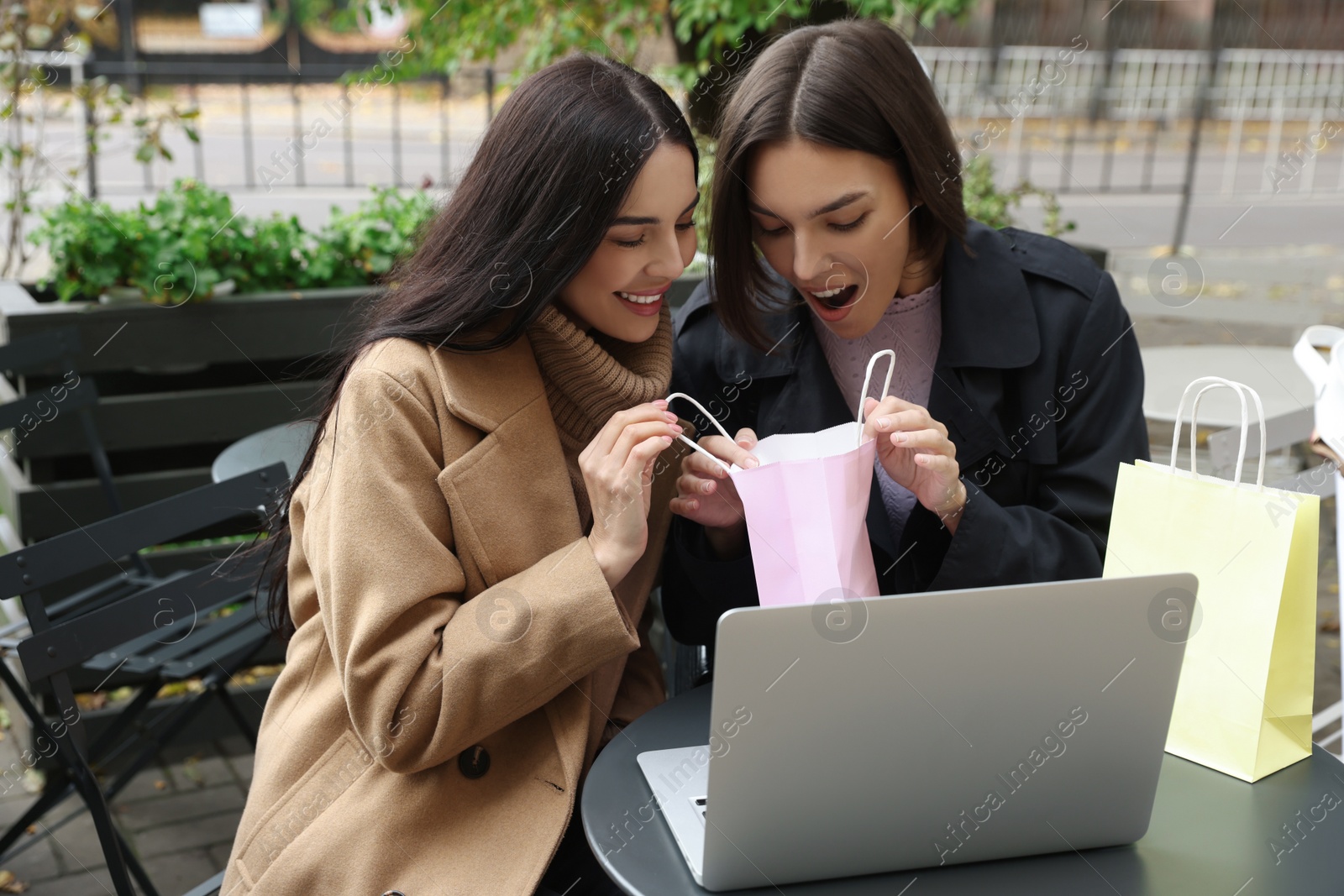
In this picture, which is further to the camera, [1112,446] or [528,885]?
[1112,446]

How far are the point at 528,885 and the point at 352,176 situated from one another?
11.9m

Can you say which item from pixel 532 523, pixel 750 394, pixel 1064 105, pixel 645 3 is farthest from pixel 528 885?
pixel 1064 105

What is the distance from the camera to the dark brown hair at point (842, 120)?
1.78m

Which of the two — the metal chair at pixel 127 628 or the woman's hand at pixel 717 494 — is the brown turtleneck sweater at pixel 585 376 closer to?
the woman's hand at pixel 717 494

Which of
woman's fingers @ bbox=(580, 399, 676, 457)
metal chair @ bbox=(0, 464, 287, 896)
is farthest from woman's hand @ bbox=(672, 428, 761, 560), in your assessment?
metal chair @ bbox=(0, 464, 287, 896)

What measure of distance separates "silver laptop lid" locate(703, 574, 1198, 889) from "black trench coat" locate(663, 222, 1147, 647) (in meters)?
0.57

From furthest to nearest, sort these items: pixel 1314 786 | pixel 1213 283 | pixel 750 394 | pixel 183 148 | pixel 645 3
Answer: pixel 183 148 < pixel 1213 283 < pixel 645 3 < pixel 750 394 < pixel 1314 786

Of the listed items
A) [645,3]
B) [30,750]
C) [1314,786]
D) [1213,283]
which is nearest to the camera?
[1314,786]

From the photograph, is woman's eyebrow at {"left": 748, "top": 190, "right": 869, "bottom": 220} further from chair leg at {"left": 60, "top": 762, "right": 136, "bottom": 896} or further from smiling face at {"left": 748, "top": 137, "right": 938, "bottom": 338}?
chair leg at {"left": 60, "top": 762, "right": 136, "bottom": 896}

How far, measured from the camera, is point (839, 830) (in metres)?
1.23

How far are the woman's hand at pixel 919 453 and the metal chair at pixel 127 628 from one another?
106cm

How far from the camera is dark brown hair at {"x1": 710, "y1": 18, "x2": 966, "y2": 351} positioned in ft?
5.84

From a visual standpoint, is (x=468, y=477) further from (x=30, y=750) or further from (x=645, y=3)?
(x=645, y=3)

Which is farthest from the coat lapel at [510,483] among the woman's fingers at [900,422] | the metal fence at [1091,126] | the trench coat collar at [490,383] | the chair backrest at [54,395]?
the metal fence at [1091,126]
